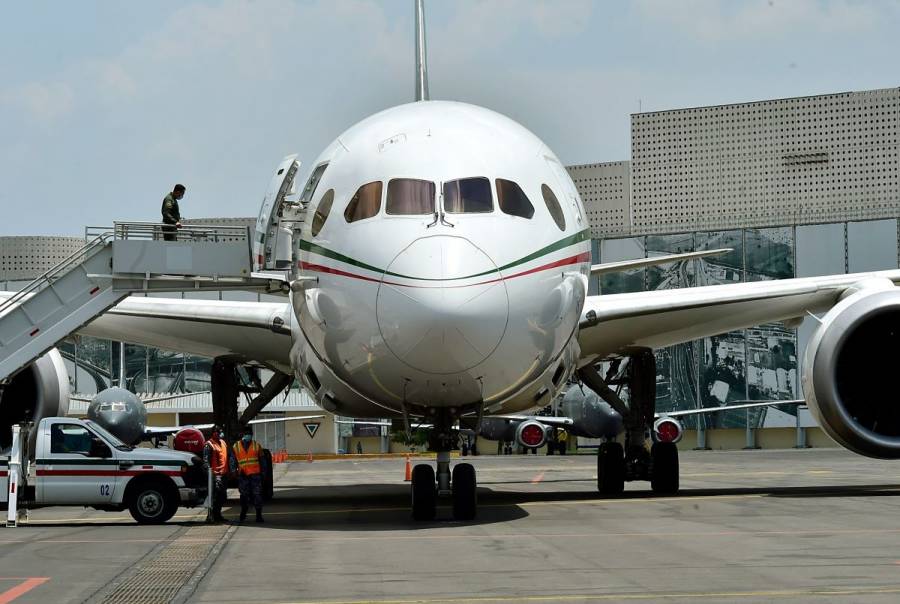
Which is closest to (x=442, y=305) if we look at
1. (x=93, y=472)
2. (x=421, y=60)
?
(x=93, y=472)

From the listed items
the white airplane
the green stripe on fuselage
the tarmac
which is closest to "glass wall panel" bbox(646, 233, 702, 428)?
the tarmac

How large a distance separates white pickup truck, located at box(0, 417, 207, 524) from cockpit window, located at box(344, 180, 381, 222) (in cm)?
496

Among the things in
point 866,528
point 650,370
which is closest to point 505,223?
point 866,528

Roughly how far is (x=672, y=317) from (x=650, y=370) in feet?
7.13

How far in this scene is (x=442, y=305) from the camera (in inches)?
482

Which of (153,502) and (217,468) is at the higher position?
(217,468)

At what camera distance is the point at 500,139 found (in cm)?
1446

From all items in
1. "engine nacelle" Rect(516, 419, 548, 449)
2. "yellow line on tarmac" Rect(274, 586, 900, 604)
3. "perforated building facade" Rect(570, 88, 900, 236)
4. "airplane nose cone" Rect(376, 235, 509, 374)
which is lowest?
"engine nacelle" Rect(516, 419, 548, 449)

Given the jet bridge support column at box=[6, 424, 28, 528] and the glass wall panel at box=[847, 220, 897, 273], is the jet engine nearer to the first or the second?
the jet bridge support column at box=[6, 424, 28, 528]

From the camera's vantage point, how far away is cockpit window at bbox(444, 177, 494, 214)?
13.2m

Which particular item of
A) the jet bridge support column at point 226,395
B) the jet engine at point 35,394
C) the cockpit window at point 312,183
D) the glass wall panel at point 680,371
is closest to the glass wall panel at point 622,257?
the glass wall panel at point 680,371

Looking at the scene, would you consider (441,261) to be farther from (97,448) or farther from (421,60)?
(421,60)

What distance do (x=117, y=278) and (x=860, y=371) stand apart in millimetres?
10082

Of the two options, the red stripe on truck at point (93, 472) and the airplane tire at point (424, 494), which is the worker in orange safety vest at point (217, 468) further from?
the airplane tire at point (424, 494)
